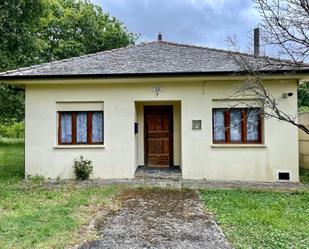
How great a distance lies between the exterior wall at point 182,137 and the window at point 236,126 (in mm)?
331

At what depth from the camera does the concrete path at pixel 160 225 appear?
5148 millimetres

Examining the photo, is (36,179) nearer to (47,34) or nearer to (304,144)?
(304,144)

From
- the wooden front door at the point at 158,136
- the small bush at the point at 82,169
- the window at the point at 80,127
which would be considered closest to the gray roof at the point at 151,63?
the window at the point at 80,127

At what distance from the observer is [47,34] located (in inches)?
1277

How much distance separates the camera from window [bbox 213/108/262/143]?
439 inches

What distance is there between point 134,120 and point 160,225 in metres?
5.74

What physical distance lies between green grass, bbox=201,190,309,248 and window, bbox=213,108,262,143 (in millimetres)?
2582

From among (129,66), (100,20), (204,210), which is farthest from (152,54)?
(100,20)

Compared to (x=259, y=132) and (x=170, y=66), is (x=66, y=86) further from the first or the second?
(x=259, y=132)

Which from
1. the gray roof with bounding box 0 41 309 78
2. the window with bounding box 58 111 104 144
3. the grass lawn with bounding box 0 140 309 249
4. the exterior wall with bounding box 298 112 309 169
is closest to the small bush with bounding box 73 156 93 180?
the window with bounding box 58 111 104 144

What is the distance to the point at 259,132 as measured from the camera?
439 inches

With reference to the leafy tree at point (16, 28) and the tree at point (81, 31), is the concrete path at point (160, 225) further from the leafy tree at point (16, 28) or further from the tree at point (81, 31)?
the tree at point (81, 31)

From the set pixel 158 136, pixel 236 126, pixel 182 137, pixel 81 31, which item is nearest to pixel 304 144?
pixel 236 126

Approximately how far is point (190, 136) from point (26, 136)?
5.73 metres
